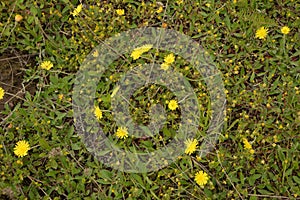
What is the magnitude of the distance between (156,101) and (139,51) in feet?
1.28

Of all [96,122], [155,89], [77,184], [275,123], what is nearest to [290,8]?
[275,123]

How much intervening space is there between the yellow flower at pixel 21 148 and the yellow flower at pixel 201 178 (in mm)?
1167

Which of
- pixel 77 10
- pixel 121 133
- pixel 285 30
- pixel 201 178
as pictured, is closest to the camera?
pixel 201 178

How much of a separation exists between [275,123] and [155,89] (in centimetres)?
86

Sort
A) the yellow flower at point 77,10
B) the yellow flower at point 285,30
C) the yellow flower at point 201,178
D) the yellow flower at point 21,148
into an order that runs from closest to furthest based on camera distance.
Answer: the yellow flower at point 201,178, the yellow flower at point 21,148, the yellow flower at point 285,30, the yellow flower at point 77,10

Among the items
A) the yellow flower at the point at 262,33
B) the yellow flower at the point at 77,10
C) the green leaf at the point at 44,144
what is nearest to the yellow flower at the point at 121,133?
the green leaf at the point at 44,144

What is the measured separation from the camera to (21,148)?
2.88 m

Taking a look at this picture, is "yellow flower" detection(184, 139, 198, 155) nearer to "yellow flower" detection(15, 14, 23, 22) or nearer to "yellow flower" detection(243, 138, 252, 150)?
"yellow flower" detection(243, 138, 252, 150)

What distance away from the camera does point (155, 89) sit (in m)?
3.01

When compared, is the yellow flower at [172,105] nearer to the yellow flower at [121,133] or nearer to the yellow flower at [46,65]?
the yellow flower at [121,133]

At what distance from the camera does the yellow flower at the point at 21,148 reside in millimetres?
2871

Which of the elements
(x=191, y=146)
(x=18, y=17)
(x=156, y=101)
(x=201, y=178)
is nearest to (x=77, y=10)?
(x=18, y=17)

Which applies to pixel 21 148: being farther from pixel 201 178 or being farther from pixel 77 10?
pixel 201 178

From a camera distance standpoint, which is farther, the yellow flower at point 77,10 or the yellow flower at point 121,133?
the yellow flower at point 77,10
